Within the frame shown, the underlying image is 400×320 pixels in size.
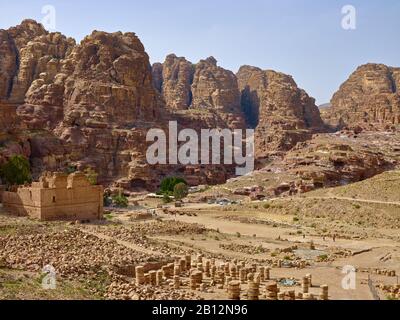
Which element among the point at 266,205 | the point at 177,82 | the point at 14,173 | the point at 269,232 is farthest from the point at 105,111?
the point at 177,82

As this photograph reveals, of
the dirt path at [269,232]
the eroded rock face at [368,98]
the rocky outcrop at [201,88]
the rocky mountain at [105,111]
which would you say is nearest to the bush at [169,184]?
the rocky mountain at [105,111]

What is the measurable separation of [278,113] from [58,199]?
113 metres

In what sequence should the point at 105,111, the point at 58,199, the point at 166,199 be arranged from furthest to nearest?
the point at 105,111
the point at 166,199
the point at 58,199

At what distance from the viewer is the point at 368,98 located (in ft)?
517

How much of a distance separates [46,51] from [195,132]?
3614 centimetres

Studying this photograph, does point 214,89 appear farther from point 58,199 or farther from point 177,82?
point 58,199

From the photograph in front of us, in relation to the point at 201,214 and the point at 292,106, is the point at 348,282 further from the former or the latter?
the point at 292,106

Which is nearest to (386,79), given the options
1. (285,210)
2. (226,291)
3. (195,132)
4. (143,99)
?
(195,132)

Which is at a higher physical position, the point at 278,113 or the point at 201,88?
the point at 201,88

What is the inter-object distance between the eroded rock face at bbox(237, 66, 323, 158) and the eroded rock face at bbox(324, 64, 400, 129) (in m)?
12.1

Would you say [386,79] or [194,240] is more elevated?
[386,79]

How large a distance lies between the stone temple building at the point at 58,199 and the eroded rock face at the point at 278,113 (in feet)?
267

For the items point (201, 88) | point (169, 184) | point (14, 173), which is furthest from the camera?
point (201, 88)

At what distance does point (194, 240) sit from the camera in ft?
149
